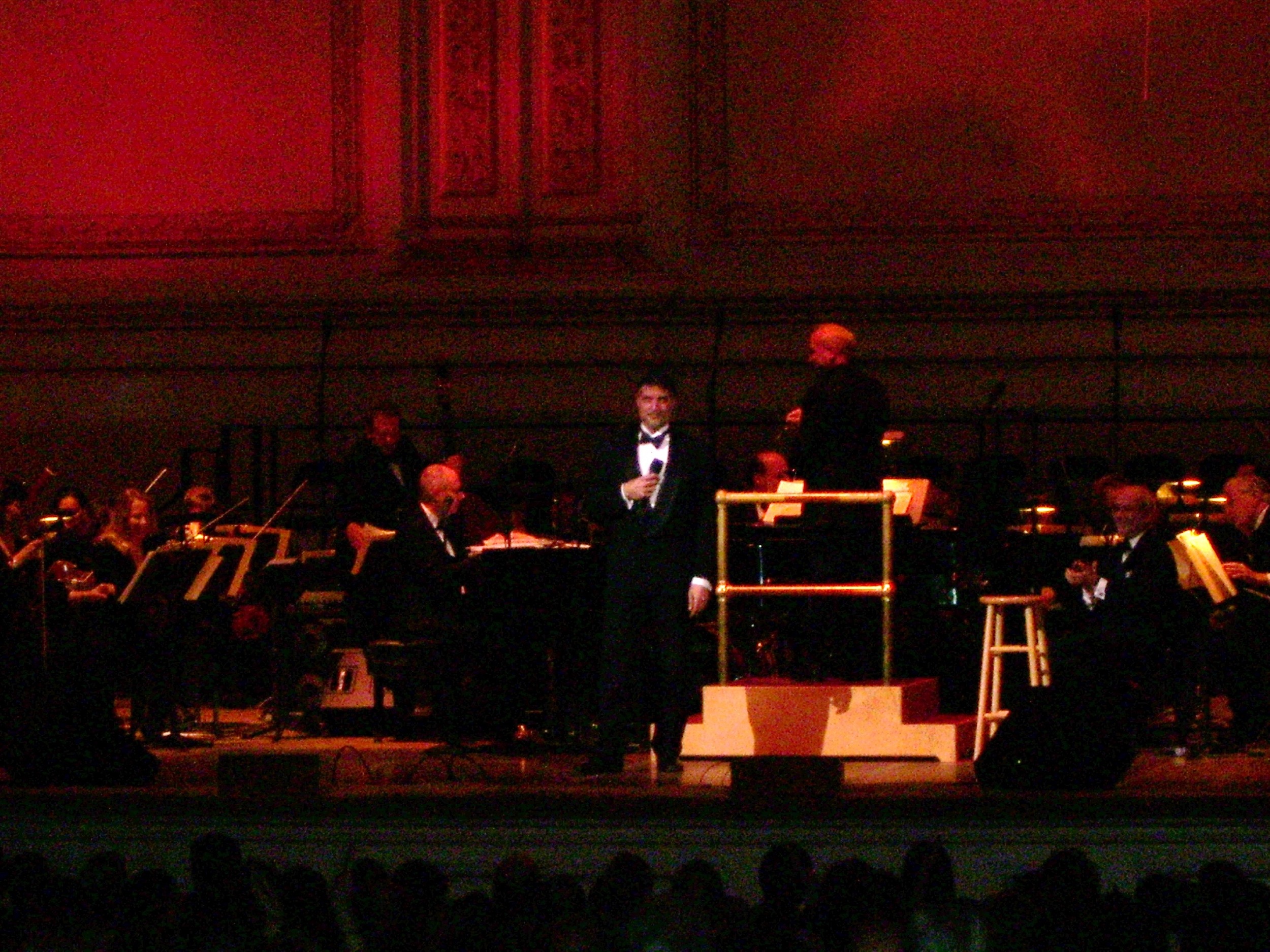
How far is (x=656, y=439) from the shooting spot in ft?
28.5

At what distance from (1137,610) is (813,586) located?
1352mm

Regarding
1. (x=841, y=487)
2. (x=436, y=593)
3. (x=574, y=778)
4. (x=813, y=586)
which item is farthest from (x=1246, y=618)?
(x=436, y=593)

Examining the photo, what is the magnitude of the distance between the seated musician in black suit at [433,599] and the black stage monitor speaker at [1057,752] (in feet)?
10.5

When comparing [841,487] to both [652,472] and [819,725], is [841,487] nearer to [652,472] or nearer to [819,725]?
[819,725]

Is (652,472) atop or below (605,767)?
atop

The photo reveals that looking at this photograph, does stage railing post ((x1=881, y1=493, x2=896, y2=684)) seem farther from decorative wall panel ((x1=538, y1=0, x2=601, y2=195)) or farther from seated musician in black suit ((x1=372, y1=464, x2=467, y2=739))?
decorative wall panel ((x1=538, y1=0, x2=601, y2=195))

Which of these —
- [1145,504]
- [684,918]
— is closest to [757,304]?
[1145,504]

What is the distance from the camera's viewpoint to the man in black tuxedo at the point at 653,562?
8.57 meters

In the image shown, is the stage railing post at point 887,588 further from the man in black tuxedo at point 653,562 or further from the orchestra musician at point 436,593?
the orchestra musician at point 436,593

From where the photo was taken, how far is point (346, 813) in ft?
21.6

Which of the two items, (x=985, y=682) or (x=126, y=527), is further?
(x=126, y=527)

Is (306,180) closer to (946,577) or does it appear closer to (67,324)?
(67,324)

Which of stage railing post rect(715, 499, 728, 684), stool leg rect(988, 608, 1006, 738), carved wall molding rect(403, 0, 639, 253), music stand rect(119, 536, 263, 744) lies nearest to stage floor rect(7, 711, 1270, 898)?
stage railing post rect(715, 499, 728, 684)

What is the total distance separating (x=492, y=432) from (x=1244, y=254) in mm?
4903
